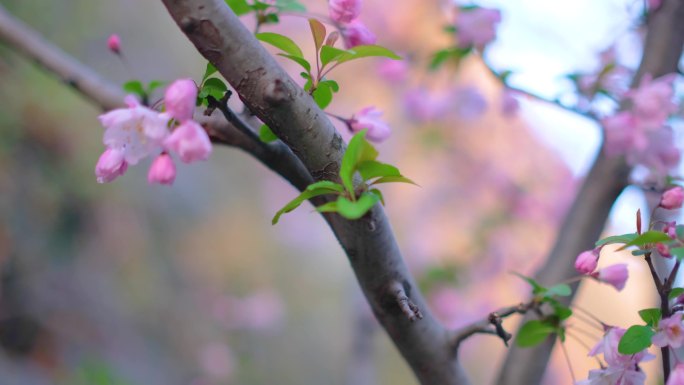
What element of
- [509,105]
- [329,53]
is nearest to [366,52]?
[329,53]

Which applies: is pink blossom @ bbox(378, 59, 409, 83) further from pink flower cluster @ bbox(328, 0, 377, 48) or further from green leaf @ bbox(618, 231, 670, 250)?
green leaf @ bbox(618, 231, 670, 250)

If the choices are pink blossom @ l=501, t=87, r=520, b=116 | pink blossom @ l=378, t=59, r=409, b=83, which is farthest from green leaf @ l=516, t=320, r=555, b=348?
pink blossom @ l=378, t=59, r=409, b=83

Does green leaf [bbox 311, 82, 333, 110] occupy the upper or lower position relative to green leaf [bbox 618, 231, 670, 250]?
upper

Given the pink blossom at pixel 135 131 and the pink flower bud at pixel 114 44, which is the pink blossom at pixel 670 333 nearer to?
the pink blossom at pixel 135 131

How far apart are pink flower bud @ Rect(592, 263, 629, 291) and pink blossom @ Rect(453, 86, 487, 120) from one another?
1.03 meters

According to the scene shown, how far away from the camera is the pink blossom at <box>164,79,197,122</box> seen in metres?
0.44

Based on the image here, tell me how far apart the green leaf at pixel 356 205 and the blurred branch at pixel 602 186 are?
1.72 feet

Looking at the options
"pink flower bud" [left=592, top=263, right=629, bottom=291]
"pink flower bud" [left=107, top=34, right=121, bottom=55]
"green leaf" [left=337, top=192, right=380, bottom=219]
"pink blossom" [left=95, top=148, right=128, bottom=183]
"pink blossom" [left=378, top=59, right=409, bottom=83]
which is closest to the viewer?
"green leaf" [left=337, top=192, right=380, bottom=219]

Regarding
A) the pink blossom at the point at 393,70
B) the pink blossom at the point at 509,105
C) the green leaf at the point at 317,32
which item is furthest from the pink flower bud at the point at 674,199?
the pink blossom at the point at 393,70

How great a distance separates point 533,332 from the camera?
2.09 ft

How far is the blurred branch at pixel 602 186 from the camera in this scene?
86 cm

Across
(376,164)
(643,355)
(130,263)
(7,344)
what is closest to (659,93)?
(643,355)

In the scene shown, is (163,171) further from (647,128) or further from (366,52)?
(647,128)

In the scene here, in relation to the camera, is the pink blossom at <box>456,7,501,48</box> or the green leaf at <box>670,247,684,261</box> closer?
the green leaf at <box>670,247,684,261</box>
